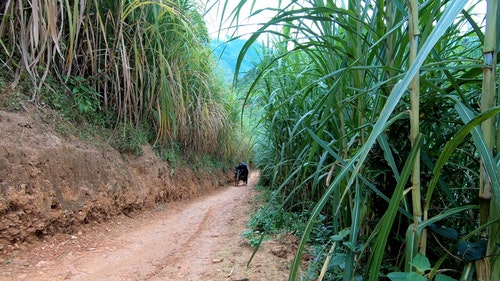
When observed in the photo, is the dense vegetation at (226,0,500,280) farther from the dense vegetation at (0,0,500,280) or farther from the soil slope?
the soil slope

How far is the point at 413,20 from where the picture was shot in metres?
0.52

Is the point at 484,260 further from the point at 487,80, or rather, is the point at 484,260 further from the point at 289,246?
the point at 289,246

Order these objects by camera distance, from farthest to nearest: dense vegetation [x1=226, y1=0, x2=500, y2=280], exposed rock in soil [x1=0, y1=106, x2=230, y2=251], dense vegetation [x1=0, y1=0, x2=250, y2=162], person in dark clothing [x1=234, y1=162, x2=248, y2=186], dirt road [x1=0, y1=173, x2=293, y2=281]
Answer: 1. person in dark clothing [x1=234, y1=162, x2=248, y2=186]
2. dense vegetation [x1=0, y1=0, x2=250, y2=162]
3. exposed rock in soil [x1=0, y1=106, x2=230, y2=251]
4. dirt road [x1=0, y1=173, x2=293, y2=281]
5. dense vegetation [x1=226, y1=0, x2=500, y2=280]

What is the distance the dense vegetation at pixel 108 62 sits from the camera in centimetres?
195

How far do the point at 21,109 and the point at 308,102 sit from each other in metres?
2.09

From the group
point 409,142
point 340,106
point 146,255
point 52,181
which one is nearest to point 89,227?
point 52,181

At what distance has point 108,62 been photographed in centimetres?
277

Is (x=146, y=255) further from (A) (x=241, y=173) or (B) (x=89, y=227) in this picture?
(A) (x=241, y=173)

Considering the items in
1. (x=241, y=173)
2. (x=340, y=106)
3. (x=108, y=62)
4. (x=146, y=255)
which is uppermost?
(x=108, y=62)

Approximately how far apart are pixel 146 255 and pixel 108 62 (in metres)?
2.03

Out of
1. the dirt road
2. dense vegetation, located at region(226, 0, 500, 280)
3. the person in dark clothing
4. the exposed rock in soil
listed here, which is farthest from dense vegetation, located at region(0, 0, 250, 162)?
the person in dark clothing

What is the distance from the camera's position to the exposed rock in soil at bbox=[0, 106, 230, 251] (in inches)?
64.9

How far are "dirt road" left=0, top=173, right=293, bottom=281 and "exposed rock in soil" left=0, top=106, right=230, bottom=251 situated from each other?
12 centimetres

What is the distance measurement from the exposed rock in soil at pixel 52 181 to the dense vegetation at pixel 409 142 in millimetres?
1733
